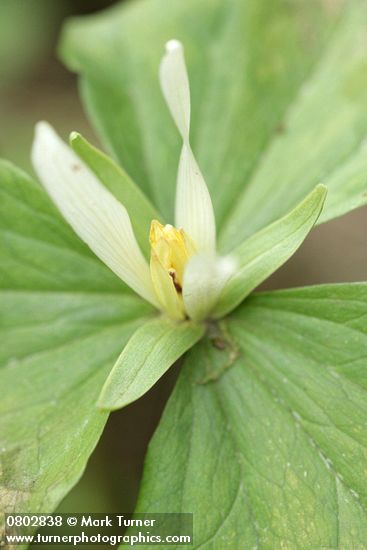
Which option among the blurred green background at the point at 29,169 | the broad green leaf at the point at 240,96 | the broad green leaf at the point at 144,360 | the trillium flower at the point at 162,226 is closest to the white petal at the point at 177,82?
the trillium flower at the point at 162,226

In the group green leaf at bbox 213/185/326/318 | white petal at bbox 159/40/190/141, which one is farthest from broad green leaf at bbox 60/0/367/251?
white petal at bbox 159/40/190/141

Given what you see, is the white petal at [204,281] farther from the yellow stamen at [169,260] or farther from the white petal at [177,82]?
the white petal at [177,82]

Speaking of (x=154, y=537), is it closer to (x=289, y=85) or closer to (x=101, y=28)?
(x=289, y=85)

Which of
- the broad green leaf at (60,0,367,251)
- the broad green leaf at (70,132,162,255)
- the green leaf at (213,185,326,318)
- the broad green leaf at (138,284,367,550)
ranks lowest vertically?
the broad green leaf at (138,284,367,550)

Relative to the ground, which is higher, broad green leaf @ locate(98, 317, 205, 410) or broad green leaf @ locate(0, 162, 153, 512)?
broad green leaf @ locate(0, 162, 153, 512)

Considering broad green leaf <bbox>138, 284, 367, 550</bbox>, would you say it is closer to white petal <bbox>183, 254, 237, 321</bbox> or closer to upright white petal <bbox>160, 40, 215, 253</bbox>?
white petal <bbox>183, 254, 237, 321</bbox>

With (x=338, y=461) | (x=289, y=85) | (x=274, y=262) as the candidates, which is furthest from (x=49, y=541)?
(x=289, y=85)

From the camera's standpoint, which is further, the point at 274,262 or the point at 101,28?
the point at 101,28

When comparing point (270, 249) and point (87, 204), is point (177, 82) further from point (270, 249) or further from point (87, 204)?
point (270, 249)
